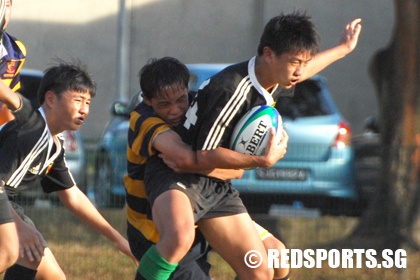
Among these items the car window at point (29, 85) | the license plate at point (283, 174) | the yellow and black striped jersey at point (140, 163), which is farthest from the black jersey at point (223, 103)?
the car window at point (29, 85)

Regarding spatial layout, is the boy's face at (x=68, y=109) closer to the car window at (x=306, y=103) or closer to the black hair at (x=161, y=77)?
the black hair at (x=161, y=77)

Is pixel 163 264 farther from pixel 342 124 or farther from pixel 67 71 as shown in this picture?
pixel 342 124

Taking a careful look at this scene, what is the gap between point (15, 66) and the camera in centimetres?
652

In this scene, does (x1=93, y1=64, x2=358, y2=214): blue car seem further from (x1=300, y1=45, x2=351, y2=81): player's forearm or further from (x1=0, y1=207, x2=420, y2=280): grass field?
(x1=300, y1=45, x2=351, y2=81): player's forearm

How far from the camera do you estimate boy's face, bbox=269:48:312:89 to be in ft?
18.8

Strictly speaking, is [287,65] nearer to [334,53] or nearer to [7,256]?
[334,53]

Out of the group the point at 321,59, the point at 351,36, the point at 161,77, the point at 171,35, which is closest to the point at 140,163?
the point at 161,77

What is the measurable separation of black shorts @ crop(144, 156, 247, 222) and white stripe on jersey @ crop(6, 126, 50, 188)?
56cm

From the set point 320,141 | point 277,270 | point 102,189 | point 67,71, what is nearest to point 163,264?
point 277,270

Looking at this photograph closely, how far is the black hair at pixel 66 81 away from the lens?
6164mm

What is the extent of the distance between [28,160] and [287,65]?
1.44 meters

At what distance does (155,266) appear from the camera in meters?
5.65

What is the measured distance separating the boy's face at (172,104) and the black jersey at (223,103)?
0.16 m

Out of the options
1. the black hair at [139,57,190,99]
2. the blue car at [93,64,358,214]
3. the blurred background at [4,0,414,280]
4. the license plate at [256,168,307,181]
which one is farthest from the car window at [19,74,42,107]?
the black hair at [139,57,190,99]
